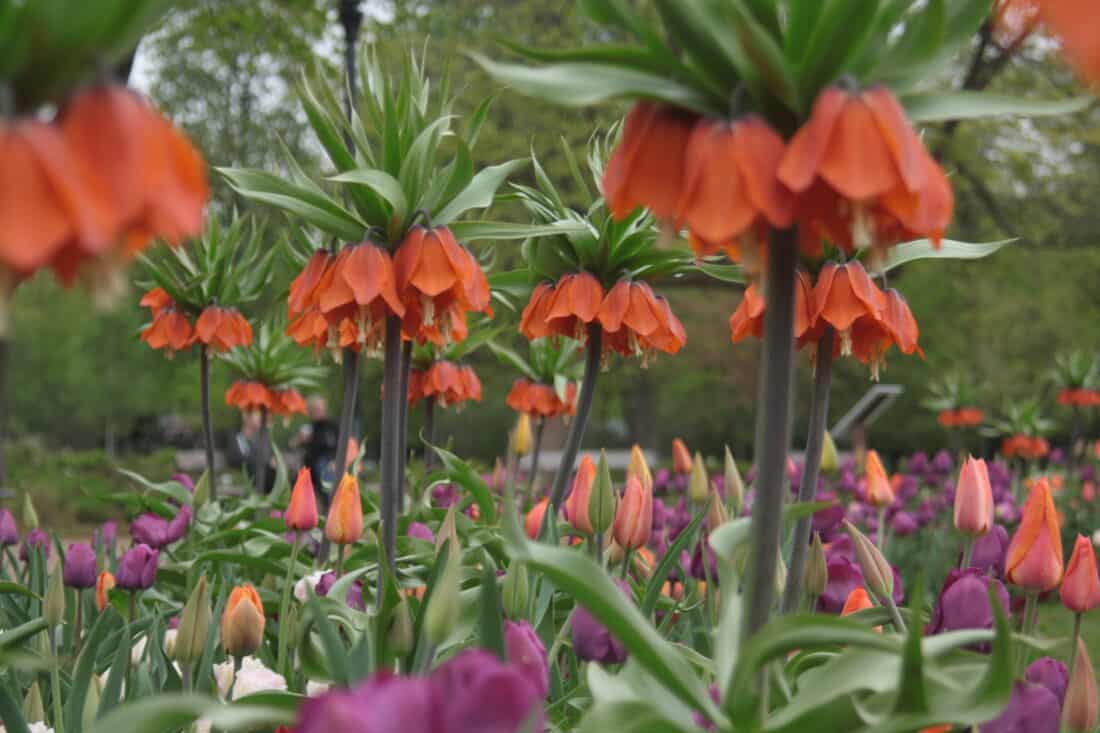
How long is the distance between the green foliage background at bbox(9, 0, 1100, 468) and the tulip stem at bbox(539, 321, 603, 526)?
9.26m

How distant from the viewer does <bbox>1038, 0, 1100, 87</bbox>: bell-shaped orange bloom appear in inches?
30.5

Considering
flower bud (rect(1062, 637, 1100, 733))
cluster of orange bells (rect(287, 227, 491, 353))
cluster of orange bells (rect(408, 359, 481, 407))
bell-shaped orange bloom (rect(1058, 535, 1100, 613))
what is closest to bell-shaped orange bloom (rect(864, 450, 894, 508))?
cluster of orange bells (rect(408, 359, 481, 407))

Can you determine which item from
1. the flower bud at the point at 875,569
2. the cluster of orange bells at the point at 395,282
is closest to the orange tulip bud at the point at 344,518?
the cluster of orange bells at the point at 395,282

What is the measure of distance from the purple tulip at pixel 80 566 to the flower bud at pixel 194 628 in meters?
0.83

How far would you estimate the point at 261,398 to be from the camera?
5.20 meters

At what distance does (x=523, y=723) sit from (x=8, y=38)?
57 centimetres

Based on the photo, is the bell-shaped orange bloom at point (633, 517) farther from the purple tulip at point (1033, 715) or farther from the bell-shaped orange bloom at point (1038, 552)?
the purple tulip at point (1033, 715)

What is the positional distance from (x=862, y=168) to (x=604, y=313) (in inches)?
59.0

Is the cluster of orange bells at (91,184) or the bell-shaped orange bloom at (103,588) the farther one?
the bell-shaped orange bloom at (103,588)

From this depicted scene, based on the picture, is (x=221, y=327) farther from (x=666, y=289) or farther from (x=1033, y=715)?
(x=666, y=289)

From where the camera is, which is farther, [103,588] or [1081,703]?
[103,588]

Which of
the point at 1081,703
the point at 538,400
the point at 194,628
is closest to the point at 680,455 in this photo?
the point at 538,400

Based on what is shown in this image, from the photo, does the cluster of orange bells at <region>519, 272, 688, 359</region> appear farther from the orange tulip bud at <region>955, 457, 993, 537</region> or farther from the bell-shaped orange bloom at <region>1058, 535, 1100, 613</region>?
the bell-shaped orange bloom at <region>1058, 535, 1100, 613</region>

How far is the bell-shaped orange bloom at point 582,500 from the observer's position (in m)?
2.33
